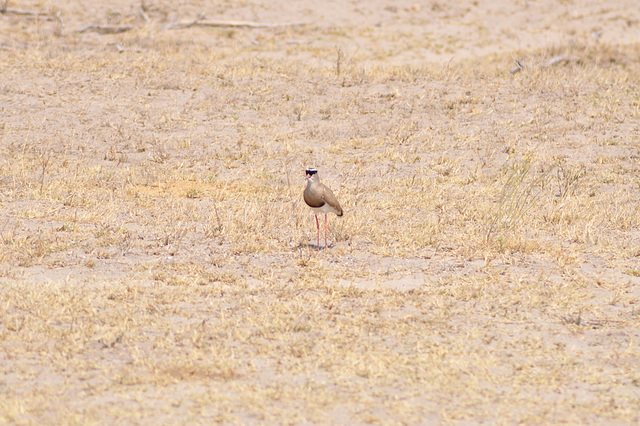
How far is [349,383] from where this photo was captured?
16.9 ft

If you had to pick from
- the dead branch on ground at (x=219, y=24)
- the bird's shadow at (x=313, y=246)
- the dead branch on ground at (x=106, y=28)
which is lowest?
the bird's shadow at (x=313, y=246)

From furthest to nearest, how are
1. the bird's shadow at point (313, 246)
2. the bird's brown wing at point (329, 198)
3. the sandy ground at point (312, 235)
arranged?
1. the bird's shadow at point (313, 246)
2. the bird's brown wing at point (329, 198)
3. the sandy ground at point (312, 235)

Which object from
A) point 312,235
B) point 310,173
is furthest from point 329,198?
point 312,235

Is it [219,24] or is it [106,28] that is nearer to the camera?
[106,28]

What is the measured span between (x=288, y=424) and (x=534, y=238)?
17.9 ft

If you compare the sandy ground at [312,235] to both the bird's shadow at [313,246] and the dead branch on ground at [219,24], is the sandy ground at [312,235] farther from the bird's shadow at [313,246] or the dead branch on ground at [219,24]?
the dead branch on ground at [219,24]

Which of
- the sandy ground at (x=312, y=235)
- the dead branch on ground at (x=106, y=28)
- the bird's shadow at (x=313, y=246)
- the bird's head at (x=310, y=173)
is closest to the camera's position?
the sandy ground at (x=312, y=235)

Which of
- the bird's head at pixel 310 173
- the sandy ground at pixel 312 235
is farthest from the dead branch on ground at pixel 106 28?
the bird's head at pixel 310 173

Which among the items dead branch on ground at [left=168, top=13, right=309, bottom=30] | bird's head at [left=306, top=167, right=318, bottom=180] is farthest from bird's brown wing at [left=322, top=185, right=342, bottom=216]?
dead branch on ground at [left=168, top=13, right=309, bottom=30]

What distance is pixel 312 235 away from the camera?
8867mm

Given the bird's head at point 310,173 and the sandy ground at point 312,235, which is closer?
the sandy ground at point 312,235

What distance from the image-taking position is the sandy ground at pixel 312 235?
5.12 meters

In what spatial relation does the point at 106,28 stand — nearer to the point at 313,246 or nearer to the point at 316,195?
the point at 313,246

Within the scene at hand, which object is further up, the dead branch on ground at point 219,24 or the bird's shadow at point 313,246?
the dead branch on ground at point 219,24
